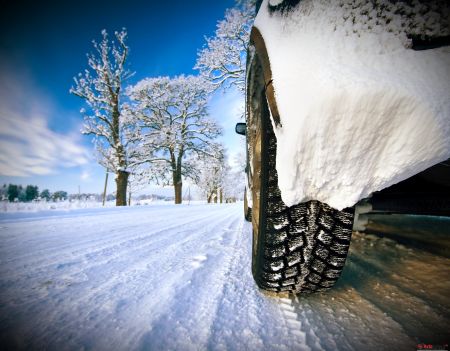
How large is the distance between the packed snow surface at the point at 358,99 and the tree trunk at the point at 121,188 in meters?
9.83

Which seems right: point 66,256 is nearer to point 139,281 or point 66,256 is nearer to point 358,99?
point 139,281

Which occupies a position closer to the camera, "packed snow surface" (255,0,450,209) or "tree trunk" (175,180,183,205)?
"packed snow surface" (255,0,450,209)

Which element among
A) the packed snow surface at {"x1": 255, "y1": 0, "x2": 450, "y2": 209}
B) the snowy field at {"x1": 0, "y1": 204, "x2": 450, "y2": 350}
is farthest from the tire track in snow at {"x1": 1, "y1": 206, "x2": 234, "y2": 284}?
the packed snow surface at {"x1": 255, "y1": 0, "x2": 450, "y2": 209}

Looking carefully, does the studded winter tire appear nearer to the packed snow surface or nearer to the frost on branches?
the packed snow surface

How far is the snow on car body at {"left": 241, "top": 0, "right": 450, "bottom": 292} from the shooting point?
51 centimetres

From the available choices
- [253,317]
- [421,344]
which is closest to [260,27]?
[253,317]

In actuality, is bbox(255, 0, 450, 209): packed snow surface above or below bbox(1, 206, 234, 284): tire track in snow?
above

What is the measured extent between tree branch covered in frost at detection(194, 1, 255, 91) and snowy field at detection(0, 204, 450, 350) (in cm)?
688

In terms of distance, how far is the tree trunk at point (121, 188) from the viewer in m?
9.11

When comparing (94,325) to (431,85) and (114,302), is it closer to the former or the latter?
(114,302)

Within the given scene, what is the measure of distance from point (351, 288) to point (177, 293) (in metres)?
0.84

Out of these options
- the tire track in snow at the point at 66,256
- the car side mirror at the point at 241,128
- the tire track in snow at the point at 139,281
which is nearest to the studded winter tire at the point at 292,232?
the tire track in snow at the point at 139,281

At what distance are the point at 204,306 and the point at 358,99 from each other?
90cm

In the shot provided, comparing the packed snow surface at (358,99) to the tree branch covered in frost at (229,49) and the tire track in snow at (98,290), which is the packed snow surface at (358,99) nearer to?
the tire track in snow at (98,290)
